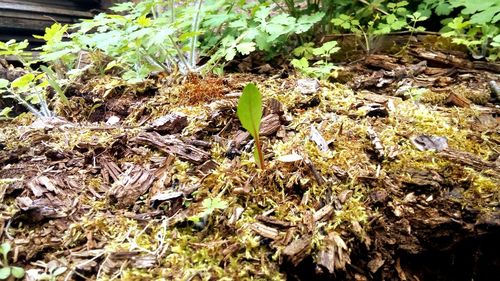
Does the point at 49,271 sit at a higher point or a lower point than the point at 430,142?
higher

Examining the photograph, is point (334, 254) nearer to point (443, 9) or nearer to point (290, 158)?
point (290, 158)

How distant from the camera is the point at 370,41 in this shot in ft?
8.38

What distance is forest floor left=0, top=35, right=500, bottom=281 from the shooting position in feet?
3.42

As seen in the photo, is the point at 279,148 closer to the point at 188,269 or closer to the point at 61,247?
the point at 188,269

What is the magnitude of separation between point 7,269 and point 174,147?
0.72 metres

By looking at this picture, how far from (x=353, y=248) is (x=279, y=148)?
496 mm

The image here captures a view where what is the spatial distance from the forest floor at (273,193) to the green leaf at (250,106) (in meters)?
0.19

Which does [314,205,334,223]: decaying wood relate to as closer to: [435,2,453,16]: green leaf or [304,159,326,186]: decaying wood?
[304,159,326,186]: decaying wood

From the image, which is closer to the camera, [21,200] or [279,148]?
[21,200]

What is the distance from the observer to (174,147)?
59.9 inches

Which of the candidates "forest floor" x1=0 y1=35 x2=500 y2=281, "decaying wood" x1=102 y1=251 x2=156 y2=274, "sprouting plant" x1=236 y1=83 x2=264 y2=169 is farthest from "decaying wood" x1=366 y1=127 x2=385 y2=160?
"decaying wood" x1=102 y1=251 x2=156 y2=274

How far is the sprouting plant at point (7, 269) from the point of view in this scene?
97 centimetres

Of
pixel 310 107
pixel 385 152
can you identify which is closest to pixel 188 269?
pixel 385 152

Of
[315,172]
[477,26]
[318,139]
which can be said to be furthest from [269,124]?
[477,26]
